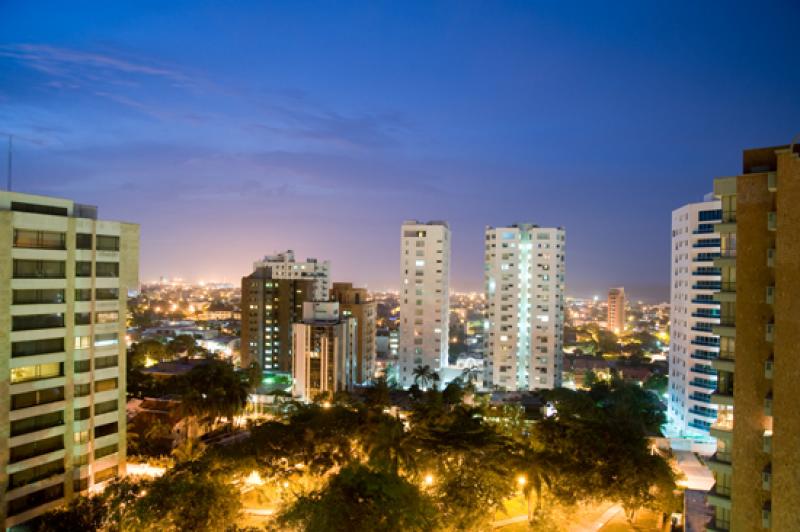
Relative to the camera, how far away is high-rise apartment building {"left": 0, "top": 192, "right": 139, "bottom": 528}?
2372 centimetres

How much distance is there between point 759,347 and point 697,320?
31657 mm

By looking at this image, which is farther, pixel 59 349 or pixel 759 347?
pixel 59 349

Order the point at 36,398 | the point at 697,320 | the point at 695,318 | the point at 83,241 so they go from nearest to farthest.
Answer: the point at 36,398
the point at 83,241
the point at 697,320
the point at 695,318

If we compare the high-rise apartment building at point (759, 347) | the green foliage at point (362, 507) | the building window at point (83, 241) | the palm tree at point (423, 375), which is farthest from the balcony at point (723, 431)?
the palm tree at point (423, 375)

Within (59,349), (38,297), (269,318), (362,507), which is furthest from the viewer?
(269,318)

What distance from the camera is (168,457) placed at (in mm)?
31750

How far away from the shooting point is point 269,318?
235 feet

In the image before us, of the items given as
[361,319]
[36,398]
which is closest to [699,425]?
[361,319]

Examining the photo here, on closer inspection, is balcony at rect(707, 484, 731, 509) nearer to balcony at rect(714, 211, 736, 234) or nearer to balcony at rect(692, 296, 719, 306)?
balcony at rect(714, 211, 736, 234)

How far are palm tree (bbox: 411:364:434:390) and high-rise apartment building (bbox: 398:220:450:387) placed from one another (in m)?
1.12

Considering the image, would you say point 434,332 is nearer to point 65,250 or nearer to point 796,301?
point 65,250

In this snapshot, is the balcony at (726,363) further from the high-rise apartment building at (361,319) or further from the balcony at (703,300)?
the high-rise apartment building at (361,319)

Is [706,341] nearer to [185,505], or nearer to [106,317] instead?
[185,505]

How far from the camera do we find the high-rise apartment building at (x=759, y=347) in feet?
47.1
